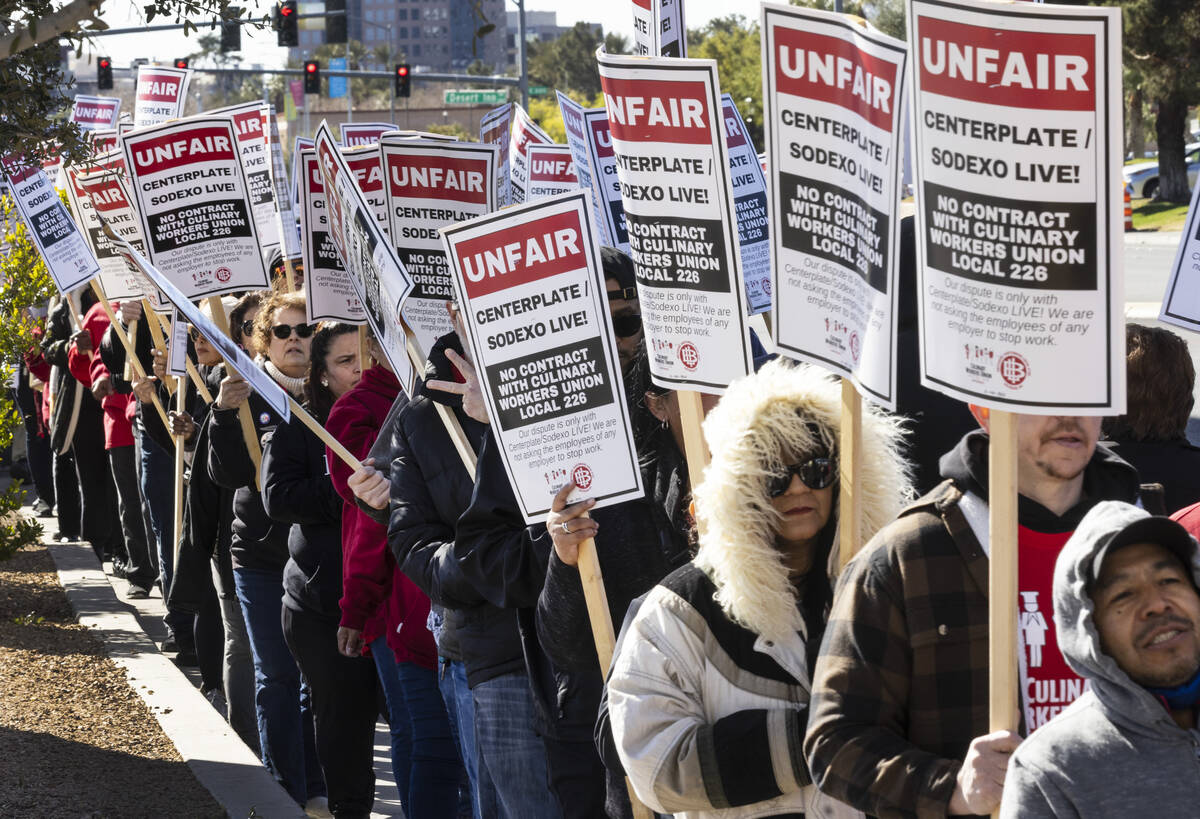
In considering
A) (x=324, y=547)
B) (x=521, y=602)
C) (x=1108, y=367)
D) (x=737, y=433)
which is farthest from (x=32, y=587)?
(x=1108, y=367)

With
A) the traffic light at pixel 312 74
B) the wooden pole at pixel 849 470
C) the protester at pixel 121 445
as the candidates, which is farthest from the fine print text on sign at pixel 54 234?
the traffic light at pixel 312 74

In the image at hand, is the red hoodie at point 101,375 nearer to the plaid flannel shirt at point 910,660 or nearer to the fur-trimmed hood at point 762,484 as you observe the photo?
the fur-trimmed hood at point 762,484

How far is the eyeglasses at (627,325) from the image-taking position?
4.88 metres

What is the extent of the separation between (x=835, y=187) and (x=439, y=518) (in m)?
2.15

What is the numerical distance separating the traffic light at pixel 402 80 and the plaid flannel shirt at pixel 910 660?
36513 millimetres

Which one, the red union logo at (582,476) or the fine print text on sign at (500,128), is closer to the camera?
the red union logo at (582,476)

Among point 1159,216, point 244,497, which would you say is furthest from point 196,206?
point 1159,216

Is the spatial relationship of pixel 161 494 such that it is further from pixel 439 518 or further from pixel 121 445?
pixel 439 518

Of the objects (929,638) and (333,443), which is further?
(333,443)

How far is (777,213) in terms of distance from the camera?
3.52 meters

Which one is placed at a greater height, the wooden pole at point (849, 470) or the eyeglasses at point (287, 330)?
the wooden pole at point (849, 470)

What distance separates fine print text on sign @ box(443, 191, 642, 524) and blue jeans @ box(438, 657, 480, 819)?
3.54ft

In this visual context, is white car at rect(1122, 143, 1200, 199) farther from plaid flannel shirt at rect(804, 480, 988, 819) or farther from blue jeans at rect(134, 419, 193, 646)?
plaid flannel shirt at rect(804, 480, 988, 819)

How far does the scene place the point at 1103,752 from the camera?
256 cm
